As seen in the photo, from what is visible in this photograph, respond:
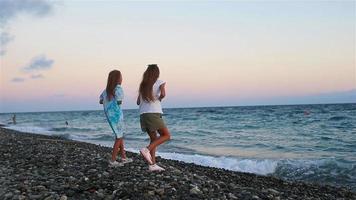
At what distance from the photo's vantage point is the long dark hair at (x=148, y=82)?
9.07m

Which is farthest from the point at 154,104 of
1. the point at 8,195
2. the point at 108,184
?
the point at 8,195

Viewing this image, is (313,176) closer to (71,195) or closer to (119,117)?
(119,117)

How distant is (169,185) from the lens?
27.7 feet

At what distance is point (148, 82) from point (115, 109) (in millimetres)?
1396

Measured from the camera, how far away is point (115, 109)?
398 inches

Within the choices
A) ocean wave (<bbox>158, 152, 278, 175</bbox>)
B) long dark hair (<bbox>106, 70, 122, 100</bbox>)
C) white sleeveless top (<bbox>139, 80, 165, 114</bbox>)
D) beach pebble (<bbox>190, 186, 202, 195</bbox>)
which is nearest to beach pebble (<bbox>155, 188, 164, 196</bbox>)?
beach pebble (<bbox>190, 186, 202, 195</bbox>)

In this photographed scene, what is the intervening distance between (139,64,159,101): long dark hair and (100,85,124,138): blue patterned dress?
98 centimetres

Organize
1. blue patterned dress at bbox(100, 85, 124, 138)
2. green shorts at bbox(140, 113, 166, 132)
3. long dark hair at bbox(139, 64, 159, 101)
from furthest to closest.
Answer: blue patterned dress at bbox(100, 85, 124, 138) → green shorts at bbox(140, 113, 166, 132) → long dark hair at bbox(139, 64, 159, 101)

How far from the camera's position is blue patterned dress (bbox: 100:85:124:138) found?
10023 millimetres

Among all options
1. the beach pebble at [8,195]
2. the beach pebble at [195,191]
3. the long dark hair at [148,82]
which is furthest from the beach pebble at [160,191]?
the beach pebble at [8,195]

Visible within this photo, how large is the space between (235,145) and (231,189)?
1888 cm

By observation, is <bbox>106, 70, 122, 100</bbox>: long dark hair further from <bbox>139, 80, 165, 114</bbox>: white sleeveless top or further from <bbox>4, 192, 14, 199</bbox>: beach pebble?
<bbox>4, 192, 14, 199</bbox>: beach pebble

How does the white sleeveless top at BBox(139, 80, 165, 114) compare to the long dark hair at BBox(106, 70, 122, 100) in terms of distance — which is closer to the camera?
the white sleeveless top at BBox(139, 80, 165, 114)

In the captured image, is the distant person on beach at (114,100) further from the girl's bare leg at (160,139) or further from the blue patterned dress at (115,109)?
the girl's bare leg at (160,139)
